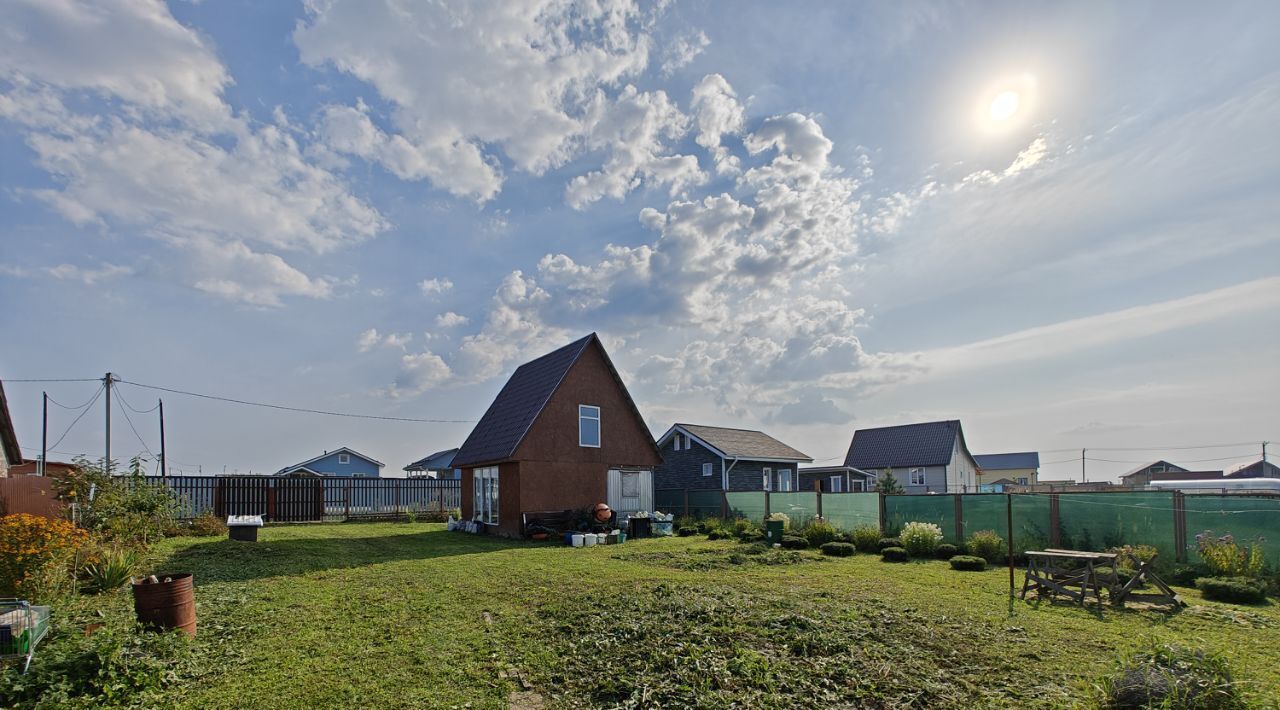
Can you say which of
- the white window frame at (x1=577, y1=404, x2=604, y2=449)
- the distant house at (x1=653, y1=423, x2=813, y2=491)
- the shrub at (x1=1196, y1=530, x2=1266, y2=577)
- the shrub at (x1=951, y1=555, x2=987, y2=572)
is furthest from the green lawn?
the distant house at (x1=653, y1=423, x2=813, y2=491)

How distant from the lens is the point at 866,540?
1697 centimetres

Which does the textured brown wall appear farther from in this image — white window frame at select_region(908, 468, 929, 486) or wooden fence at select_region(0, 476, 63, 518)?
white window frame at select_region(908, 468, 929, 486)

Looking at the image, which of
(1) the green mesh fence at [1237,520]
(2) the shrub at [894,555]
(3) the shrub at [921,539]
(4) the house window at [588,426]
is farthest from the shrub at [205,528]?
(1) the green mesh fence at [1237,520]

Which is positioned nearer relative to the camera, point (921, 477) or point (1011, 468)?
point (921, 477)

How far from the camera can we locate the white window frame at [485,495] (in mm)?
21281

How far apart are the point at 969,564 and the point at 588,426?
478 inches

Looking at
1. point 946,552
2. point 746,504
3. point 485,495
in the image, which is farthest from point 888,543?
point 485,495

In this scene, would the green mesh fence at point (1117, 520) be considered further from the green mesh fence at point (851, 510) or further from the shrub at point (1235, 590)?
the green mesh fence at point (851, 510)

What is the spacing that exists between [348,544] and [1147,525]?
59.6ft

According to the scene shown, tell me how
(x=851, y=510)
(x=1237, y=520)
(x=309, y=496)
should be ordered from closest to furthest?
(x=1237, y=520), (x=851, y=510), (x=309, y=496)

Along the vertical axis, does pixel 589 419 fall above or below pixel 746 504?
above

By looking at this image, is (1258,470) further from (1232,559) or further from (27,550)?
(27,550)

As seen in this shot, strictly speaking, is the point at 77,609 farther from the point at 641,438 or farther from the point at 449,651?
the point at 641,438

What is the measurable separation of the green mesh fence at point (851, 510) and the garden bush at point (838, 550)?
230cm
